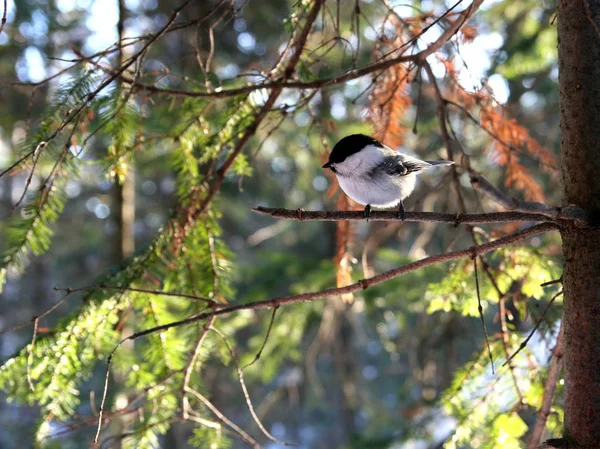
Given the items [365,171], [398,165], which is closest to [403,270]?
[365,171]

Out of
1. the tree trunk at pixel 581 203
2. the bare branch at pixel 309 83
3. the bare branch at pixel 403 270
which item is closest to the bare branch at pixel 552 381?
the tree trunk at pixel 581 203

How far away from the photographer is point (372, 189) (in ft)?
6.75

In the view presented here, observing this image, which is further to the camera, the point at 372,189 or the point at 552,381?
the point at 372,189

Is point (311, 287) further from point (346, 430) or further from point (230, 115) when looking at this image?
point (346, 430)

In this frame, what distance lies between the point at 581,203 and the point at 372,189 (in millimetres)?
743

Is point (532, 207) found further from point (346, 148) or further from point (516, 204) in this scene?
point (346, 148)

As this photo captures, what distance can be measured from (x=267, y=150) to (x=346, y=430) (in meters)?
4.59

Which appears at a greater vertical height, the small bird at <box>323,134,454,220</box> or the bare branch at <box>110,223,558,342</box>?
the small bird at <box>323,134,454,220</box>

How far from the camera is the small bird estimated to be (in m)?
2.05

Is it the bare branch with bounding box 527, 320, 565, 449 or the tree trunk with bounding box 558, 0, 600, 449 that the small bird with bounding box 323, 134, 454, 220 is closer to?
the tree trunk with bounding box 558, 0, 600, 449

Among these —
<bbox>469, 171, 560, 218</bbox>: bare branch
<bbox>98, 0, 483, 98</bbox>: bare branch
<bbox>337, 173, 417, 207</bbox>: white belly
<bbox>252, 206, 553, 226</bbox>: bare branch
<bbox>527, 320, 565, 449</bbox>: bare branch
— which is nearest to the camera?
<bbox>469, 171, 560, 218</bbox>: bare branch

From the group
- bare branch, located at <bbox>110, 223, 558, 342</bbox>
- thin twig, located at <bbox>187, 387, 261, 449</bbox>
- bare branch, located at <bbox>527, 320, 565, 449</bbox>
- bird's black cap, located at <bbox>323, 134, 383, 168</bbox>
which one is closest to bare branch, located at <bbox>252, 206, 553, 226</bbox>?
bare branch, located at <bbox>110, 223, 558, 342</bbox>

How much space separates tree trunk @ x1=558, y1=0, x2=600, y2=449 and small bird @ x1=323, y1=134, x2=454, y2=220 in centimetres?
52

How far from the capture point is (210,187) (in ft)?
7.20
